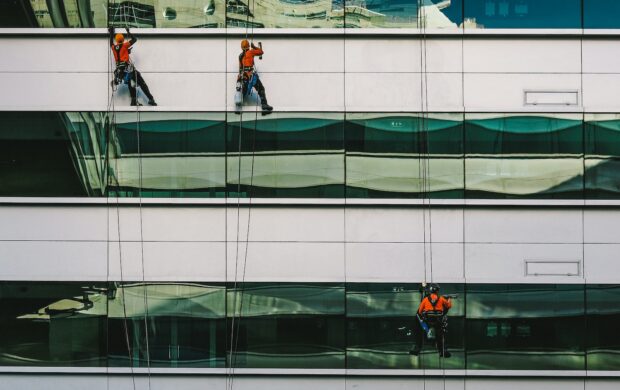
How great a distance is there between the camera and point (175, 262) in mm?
12469

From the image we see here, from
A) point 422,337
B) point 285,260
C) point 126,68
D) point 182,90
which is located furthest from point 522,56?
point 126,68

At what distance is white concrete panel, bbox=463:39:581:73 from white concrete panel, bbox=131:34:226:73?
4838 millimetres

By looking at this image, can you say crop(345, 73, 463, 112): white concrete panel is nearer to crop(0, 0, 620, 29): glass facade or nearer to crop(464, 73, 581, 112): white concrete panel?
crop(464, 73, 581, 112): white concrete panel

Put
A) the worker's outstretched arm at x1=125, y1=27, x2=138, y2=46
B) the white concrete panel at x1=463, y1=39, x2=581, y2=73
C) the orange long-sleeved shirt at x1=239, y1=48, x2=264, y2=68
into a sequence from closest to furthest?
the orange long-sleeved shirt at x1=239, y1=48, x2=264, y2=68
the worker's outstretched arm at x1=125, y1=27, x2=138, y2=46
the white concrete panel at x1=463, y1=39, x2=581, y2=73

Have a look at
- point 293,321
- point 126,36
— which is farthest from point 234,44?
point 293,321

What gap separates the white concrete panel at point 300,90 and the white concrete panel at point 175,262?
278 centimetres

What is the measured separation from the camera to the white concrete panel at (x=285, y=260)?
40.6 feet

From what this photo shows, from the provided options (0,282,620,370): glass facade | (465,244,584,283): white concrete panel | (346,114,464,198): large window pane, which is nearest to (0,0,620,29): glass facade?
(346,114,464,198): large window pane

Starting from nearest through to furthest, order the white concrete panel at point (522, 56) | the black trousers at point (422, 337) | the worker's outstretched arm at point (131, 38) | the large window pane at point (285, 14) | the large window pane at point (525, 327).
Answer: the worker's outstretched arm at point (131, 38)
the black trousers at point (422, 337)
the large window pane at point (525, 327)
the white concrete panel at point (522, 56)
the large window pane at point (285, 14)

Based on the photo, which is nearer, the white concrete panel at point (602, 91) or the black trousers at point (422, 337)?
the black trousers at point (422, 337)

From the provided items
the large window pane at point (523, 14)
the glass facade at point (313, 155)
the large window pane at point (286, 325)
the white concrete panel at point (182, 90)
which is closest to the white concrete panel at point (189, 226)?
the glass facade at point (313, 155)

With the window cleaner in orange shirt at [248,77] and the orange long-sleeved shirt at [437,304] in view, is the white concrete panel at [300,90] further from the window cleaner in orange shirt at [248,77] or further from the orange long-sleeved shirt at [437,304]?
the orange long-sleeved shirt at [437,304]

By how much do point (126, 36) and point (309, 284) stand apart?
5949 millimetres

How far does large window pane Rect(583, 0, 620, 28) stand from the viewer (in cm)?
1239
